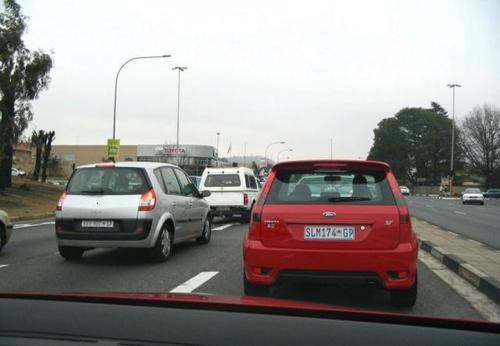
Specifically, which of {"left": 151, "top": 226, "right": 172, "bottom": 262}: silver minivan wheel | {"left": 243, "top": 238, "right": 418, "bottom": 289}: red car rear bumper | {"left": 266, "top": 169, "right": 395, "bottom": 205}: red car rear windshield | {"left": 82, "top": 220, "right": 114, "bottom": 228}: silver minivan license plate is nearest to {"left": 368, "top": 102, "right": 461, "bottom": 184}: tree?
{"left": 151, "top": 226, "right": 172, "bottom": 262}: silver minivan wheel

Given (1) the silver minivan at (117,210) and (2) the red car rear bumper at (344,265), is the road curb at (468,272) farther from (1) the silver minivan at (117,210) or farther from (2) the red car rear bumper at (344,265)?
(1) the silver minivan at (117,210)

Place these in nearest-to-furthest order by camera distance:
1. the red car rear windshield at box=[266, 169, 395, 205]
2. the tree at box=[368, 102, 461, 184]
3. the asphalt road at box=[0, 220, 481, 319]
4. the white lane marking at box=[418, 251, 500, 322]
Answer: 1. the red car rear windshield at box=[266, 169, 395, 205]
2. the white lane marking at box=[418, 251, 500, 322]
3. the asphalt road at box=[0, 220, 481, 319]
4. the tree at box=[368, 102, 461, 184]

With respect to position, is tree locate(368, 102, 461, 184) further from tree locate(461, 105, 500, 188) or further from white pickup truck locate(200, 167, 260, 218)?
white pickup truck locate(200, 167, 260, 218)

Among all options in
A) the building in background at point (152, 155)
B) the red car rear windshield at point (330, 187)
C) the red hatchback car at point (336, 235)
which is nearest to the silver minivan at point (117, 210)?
the red hatchback car at point (336, 235)

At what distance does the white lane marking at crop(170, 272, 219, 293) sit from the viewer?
21.9 ft

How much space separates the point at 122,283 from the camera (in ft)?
23.4

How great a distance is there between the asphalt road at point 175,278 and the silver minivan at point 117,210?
376 mm

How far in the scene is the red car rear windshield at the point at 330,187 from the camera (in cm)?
561

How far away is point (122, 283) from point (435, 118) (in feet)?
339

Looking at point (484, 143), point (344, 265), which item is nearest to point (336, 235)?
point (344, 265)

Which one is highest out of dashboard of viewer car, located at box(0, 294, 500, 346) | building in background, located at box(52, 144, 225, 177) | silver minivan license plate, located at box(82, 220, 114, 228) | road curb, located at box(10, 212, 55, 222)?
building in background, located at box(52, 144, 225, 177)

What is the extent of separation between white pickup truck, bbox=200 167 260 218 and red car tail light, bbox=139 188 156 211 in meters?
9.15

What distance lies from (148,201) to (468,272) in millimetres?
4730

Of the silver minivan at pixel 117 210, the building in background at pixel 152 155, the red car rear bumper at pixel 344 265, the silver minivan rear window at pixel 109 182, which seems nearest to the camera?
the red car rear bumper at pixel 344 265
